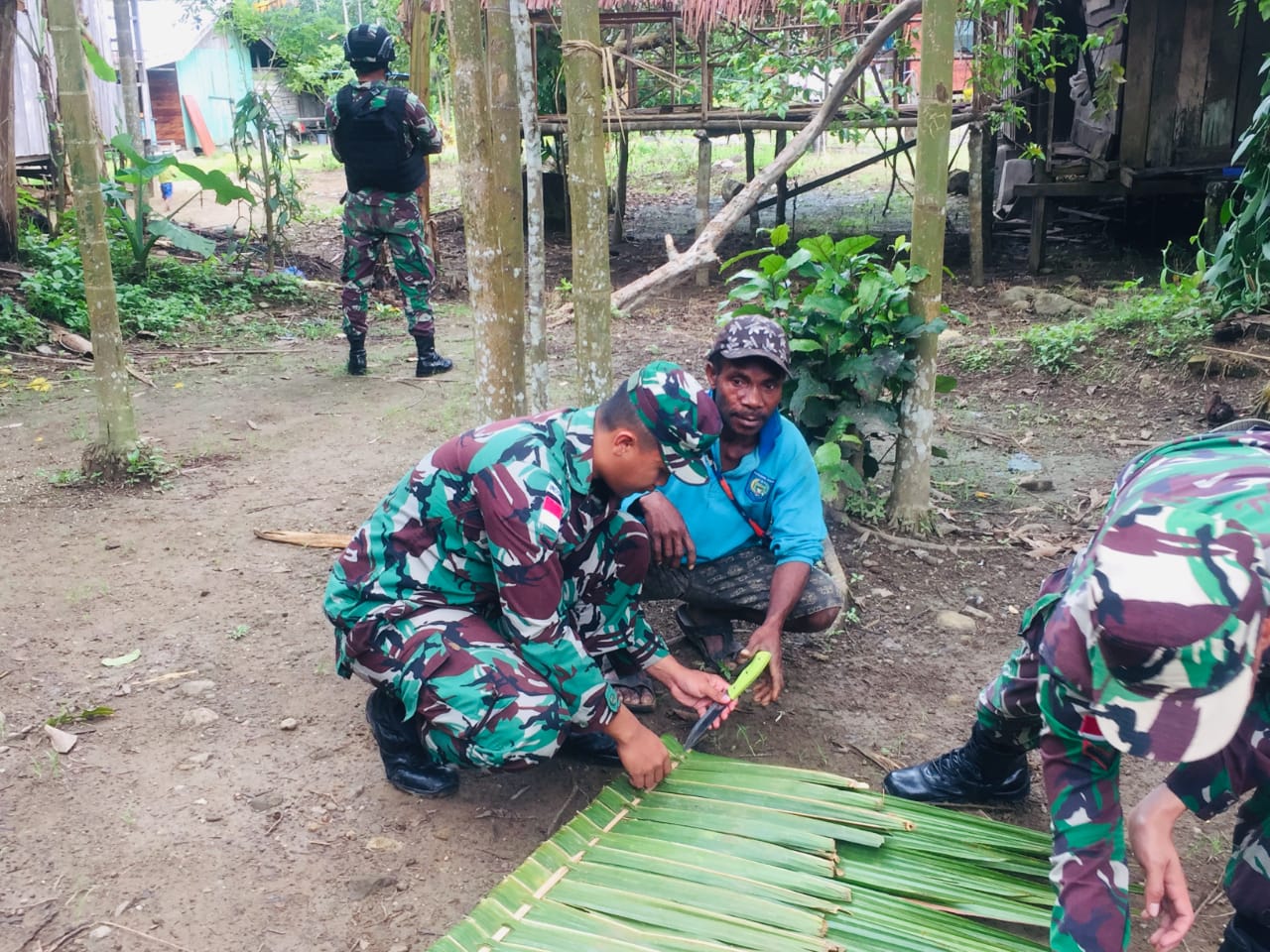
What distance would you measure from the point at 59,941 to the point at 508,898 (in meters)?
0.98

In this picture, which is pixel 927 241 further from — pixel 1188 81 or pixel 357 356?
pixel 1188 81

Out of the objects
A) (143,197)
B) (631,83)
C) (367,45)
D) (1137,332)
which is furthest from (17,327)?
(1137,332)

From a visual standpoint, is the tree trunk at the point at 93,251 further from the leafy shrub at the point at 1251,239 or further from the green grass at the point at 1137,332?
the leafy shrub at the point at 1251,239

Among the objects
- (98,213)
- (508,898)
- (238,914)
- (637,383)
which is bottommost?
(238,914)

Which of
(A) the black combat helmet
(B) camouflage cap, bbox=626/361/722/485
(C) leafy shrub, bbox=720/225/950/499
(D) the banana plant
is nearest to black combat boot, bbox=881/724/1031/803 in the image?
(B) camouflage cap, bbox=626/361/722/485

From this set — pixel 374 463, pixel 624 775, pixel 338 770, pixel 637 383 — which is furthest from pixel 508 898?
pixel 374 463

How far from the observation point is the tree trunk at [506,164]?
134 inches

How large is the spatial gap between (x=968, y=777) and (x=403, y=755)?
1.44m

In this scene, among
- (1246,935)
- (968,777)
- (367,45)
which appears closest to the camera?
(1246,935)

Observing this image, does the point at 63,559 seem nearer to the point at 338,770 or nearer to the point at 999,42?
the point at 338,770

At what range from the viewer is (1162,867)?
67.5 inches

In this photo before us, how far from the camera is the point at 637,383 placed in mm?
2293

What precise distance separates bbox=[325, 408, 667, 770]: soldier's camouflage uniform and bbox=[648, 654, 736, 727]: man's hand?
28cm

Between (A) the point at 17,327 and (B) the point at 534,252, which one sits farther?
(A) the point at 17,327
